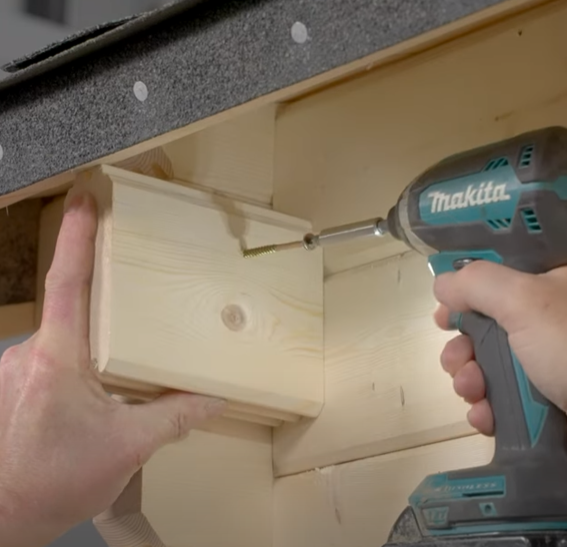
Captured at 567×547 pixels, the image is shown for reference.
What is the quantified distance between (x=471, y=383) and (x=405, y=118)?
0.34m

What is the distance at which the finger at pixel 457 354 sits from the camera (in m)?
0.94

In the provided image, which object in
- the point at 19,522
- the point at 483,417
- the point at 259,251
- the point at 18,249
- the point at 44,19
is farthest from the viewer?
the point at 44,19

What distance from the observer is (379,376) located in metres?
1.13

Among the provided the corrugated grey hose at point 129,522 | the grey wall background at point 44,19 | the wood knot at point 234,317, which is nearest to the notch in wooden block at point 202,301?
the wood knot at point 234,317

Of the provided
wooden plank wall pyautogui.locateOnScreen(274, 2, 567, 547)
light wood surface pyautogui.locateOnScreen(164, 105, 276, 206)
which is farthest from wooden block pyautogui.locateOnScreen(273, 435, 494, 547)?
light wood surface pyautogui.locateOnScreen(164, 105, 276, 206)

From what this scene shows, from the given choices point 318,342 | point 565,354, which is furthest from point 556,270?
point 318,342

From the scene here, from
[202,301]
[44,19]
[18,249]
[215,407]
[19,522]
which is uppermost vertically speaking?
[44,19]

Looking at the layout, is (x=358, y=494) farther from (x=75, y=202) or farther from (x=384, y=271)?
(x=75, y=202)

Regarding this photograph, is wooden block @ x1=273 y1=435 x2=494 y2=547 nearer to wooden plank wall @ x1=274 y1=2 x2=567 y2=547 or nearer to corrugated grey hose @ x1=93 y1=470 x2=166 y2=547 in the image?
wooden plank wall @ x1=274 y1=2 x2=567 y2=547

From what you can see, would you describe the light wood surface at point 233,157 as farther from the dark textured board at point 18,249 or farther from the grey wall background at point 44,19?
the grey wall background at point 44,19

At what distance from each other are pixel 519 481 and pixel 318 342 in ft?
1.26

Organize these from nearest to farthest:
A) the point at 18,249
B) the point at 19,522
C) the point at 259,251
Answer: the point at 19,522 < the point at 259,251 < the point at 18,249

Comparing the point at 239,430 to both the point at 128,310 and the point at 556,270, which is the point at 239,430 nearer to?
the point at 128,310

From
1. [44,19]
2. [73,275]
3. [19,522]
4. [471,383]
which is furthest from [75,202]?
[44,19]
